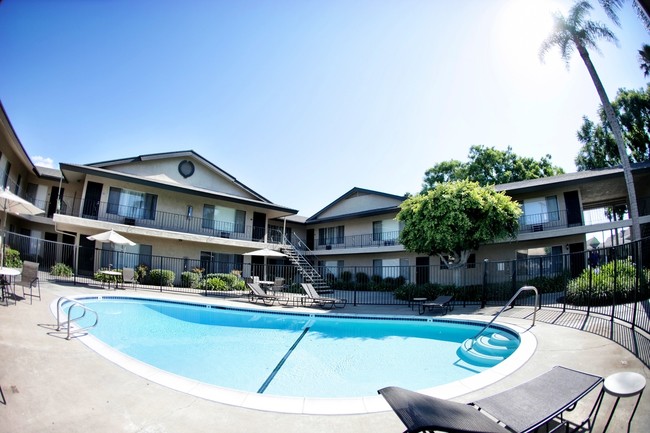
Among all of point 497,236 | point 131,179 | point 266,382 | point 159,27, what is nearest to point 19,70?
point 159,27

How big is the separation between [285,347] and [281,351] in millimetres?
407

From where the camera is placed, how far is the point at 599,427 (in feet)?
9.67

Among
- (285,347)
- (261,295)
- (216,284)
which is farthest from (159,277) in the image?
(285,347)

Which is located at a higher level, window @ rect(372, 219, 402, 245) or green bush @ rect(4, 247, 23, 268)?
window @ rect(372, 219, 402, 245)

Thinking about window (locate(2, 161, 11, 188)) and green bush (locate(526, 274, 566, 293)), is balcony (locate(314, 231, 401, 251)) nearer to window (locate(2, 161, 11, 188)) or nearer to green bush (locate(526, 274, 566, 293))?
green bush (locate(526, 274, 566, 293))

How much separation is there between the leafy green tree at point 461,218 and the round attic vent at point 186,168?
16671 mm

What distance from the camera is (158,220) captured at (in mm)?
21156

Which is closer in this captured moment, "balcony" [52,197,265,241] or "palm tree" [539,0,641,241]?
"palm tree" [539,0,641,241]

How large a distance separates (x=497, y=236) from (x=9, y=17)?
58.0 feet

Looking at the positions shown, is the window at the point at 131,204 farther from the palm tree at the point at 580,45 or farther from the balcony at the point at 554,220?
the palm tree at the point at 580,45

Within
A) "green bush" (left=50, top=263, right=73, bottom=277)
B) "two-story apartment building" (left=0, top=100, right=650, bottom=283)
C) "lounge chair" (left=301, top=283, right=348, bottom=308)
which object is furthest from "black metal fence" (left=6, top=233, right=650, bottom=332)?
"lounge chair" (left=301, top=283, right=348, bottom=308)

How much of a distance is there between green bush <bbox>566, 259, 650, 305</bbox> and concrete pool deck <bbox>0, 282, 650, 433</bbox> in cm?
292

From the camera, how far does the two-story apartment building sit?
18.2 meters

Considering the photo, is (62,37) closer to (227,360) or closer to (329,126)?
(227,360)
